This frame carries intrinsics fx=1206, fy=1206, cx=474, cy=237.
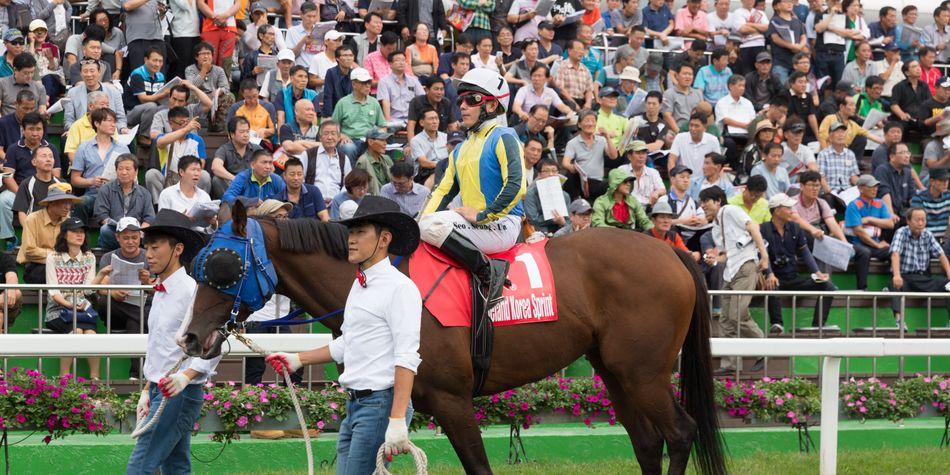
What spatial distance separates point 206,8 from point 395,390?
9822mm

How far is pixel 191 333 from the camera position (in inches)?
201

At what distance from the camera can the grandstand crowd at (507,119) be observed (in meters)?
10.4

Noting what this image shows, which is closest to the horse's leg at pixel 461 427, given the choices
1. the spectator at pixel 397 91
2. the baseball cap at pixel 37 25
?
the spectator at pixel 397 91

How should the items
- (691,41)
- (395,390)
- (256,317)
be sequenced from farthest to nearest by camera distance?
(691,41) → (256,317) → (395,390)

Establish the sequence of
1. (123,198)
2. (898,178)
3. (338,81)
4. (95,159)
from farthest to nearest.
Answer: (898,178) < (338,81) < (95,159) < (123,198)

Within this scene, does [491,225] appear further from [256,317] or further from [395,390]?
[256,317]

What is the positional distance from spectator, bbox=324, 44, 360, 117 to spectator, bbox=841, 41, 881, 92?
743 cm

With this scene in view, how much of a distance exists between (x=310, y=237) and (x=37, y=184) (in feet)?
17.9

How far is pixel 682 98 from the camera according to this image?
48.0ft

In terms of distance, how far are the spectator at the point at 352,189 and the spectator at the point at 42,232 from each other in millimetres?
2183

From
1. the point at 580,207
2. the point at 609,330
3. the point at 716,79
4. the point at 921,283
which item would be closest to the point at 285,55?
the point at 580,207

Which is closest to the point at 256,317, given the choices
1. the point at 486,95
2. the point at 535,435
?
the point at 535,435

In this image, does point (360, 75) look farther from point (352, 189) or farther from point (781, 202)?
point (781, 202)

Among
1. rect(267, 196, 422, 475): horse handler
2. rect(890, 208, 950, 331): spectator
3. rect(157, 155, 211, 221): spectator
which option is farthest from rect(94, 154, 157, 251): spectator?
rect(890, 208, 950, 331): spectator
